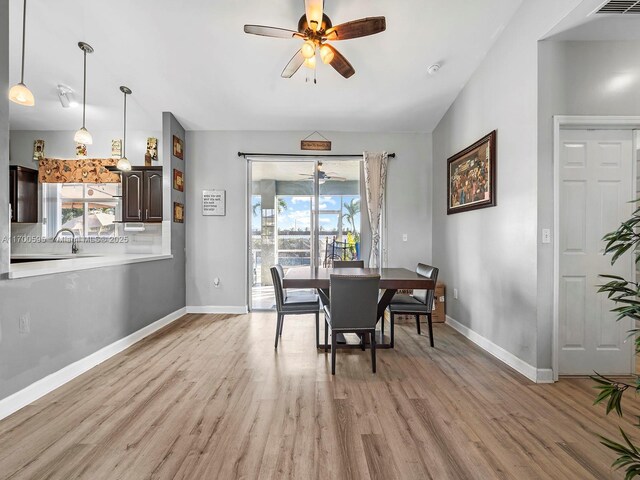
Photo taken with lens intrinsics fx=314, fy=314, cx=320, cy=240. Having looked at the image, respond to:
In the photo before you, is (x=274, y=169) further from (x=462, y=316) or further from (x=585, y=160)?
(x=585, y=160)

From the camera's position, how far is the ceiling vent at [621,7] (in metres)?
2.25

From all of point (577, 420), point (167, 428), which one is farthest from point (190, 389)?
point (577, 420)

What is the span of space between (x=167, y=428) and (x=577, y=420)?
267 cm

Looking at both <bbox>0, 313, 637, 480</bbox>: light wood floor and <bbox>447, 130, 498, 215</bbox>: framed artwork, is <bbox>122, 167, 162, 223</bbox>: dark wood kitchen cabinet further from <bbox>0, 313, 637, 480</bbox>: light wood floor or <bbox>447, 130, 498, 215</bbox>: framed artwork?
<bbox>447, 130, 498, 215</bbox>: framed artwork

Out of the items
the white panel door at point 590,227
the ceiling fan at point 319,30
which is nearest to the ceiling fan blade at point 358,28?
the ceiling fan at point 319,30

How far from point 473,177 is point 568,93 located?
1.16 meters

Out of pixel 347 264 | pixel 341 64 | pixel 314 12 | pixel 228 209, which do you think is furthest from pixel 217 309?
Answer: pixel 314 12

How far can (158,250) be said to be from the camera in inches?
201

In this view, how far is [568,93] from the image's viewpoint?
268 centimetres

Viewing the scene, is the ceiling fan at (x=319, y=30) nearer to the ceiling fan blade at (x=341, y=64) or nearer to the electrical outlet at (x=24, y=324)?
the ceiling fan blade at (x=341, y=64)

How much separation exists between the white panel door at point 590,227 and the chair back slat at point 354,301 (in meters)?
1.62

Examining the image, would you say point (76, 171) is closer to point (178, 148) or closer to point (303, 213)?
point (178, 148)

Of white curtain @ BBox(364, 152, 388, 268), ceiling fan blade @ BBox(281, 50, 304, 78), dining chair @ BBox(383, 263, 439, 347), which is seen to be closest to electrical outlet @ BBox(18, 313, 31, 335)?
ceiling fan blade @ BBox(281, 50, 304, 78)

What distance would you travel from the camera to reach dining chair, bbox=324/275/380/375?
267cm
